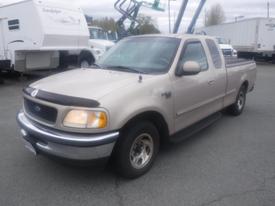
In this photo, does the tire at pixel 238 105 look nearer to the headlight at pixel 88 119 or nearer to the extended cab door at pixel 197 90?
the extended cab door at pixel 197 90

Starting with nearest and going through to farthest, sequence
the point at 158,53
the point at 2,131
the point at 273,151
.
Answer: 1. the point at 158,53
2. the point at 273,151
3. the point at 2,131

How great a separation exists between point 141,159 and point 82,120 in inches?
44.2

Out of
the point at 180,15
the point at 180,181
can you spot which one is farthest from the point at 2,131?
the point at 180,15

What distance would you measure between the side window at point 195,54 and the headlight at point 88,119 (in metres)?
1.79

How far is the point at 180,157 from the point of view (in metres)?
4.75

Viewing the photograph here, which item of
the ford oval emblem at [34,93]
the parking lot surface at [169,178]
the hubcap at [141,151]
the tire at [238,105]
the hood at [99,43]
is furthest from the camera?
the hood at [99,43]

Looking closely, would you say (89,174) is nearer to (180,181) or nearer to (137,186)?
(137,186)

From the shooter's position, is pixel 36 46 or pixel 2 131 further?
pixel 36 46

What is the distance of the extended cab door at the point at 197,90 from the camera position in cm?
450

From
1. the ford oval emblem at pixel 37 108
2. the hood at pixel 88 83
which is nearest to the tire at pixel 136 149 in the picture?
the hood at pixel 88 83

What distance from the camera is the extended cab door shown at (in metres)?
4.50

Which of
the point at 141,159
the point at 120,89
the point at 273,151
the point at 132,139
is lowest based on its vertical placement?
the point at 273,151

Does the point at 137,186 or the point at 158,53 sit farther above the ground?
the point at 158,53

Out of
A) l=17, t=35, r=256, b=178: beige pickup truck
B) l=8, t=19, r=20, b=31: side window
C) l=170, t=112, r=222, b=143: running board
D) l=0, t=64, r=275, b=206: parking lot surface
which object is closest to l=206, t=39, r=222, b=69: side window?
l=17, t=35, r=256, b=178: beige pickup truck
